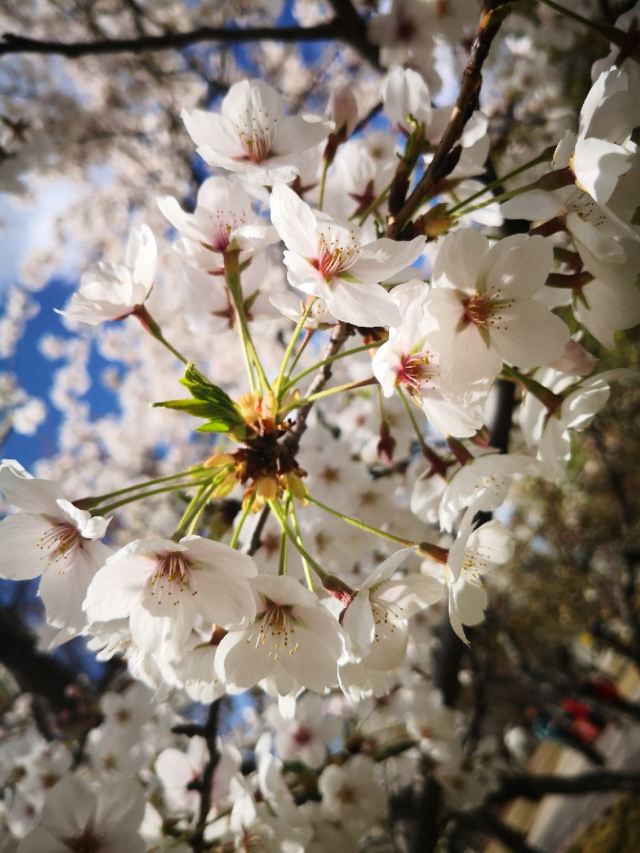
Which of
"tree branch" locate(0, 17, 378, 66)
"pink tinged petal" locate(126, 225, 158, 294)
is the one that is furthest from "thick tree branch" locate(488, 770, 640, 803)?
"tree branch" locate(0, 17, 378, 66)

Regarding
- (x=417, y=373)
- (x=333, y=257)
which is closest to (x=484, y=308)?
(x=417, y=373)

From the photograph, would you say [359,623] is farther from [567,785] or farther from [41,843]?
[567,785]

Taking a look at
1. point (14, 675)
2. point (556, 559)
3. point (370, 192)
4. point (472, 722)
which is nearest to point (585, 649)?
point (556, 559)

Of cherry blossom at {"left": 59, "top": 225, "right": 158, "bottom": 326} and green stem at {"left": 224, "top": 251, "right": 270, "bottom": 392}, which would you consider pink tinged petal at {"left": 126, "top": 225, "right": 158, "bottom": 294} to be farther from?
green stem at {"left": 224, "top": 251, "right": 270, "bottom": 392}

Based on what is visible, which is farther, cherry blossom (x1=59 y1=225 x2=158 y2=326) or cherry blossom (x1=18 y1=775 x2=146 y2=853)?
cherry blossom (x1=18 y1=775 x2=146 y2=853)

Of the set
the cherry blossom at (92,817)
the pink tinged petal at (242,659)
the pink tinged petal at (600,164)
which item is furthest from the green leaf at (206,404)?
the cherry blossom at (92,817)

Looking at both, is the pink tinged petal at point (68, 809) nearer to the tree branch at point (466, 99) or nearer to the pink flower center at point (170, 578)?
the pink flower center at point (170, 578)
